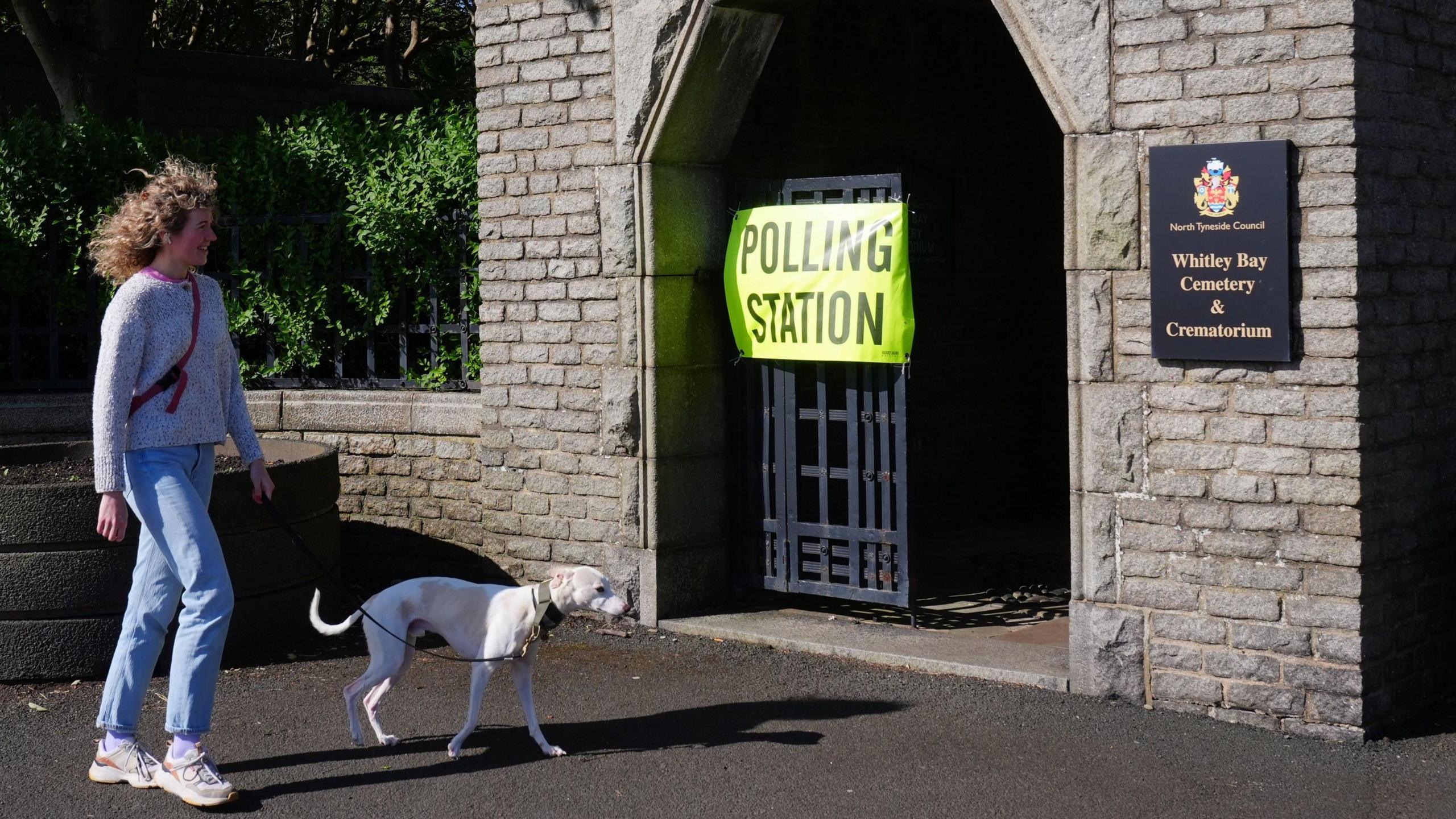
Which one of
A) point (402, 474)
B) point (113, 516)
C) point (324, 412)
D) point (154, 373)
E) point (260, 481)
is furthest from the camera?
point (324, 412)

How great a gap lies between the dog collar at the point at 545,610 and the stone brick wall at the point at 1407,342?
2966mm

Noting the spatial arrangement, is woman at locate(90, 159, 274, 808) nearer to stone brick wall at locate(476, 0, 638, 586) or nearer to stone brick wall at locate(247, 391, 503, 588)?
stone brick wall at locate(476, 0, 638, 586)

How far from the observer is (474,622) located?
581 cm

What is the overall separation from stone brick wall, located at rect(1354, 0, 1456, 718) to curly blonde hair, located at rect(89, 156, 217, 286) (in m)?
4.16

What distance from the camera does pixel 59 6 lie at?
13016mm

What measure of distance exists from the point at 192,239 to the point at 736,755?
8.77ft

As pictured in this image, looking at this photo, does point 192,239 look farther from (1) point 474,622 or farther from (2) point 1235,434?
(2) point 1235,434

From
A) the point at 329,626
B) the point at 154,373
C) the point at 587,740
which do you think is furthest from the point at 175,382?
the point at 587,740

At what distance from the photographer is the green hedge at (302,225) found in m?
9.44

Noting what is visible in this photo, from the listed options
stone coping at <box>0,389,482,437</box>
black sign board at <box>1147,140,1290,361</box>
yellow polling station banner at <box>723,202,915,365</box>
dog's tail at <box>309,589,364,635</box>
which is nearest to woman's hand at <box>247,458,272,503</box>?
dog's tail at <box>309,589,364,635</box>

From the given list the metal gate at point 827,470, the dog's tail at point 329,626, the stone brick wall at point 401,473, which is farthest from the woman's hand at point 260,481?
the stone brick wall at point 401,473

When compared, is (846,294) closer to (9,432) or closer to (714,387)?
(714,387)

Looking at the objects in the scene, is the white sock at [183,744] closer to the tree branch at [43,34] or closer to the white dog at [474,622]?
the white dog at [474,622]

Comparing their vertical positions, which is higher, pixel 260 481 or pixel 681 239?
pixel 681 239
